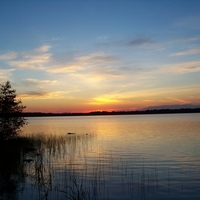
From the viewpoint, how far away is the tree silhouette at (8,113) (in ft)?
92.7

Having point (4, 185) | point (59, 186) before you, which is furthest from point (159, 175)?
point (4, 185)

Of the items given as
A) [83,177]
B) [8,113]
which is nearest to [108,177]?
[83,177]

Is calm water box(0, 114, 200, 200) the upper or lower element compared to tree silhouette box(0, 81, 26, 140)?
lower

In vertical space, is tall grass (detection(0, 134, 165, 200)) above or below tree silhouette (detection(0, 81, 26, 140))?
below

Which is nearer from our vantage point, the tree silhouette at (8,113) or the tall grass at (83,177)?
the tall grass at (83,177)

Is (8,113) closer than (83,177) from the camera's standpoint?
No

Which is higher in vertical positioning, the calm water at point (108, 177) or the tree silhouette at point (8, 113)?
the tree silhouette at point (8, 113)

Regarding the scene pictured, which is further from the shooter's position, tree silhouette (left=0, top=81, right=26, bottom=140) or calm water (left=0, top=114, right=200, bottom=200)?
tree silhouette (left=0, top=81, right=26, bottom=140)

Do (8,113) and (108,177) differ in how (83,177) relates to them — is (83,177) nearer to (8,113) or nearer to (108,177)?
(108,177)

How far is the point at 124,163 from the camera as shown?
21.6 m

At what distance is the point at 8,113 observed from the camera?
2852cm

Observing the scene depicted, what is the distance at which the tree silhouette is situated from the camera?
28.3 m

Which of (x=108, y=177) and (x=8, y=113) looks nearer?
(x=108, y=177)

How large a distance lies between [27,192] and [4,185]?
5.84 ft
